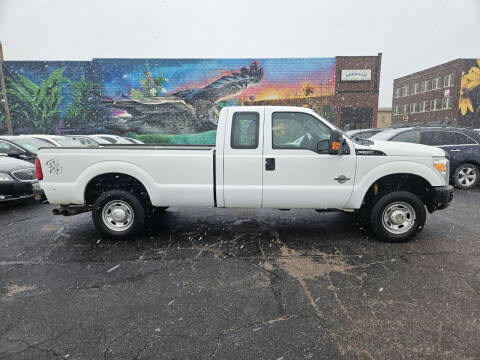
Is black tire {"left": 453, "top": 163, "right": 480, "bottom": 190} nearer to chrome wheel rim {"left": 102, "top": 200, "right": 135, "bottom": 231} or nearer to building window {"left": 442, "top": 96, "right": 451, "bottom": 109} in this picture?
chrome wheel rim {"left": 102, "top": 200, "right": 135, "bottom": 231}

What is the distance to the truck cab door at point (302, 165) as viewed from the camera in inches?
161

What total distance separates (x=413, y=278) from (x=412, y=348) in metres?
1.25

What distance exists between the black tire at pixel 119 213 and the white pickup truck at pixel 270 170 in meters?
0.03

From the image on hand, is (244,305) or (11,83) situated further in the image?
(11,83)

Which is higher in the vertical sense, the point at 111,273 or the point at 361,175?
the point at 361,175

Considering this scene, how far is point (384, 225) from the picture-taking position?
4277mm

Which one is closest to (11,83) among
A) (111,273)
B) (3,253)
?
(3,253)

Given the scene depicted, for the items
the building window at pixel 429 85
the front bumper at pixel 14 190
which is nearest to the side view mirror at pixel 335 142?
the front bumper at pixel 14 190

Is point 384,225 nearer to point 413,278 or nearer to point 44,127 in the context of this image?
point 413,278

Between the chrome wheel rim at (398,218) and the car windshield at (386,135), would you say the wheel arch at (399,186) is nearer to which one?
the chrome wheel rim at (398,218)

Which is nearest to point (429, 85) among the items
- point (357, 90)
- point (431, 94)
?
point (431, 94)

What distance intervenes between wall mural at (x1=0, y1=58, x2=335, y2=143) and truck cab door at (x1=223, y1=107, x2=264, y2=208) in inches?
704

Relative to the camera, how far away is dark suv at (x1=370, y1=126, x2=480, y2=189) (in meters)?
7.72

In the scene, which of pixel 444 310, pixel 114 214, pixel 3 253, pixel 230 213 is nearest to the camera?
pixel 444 310
